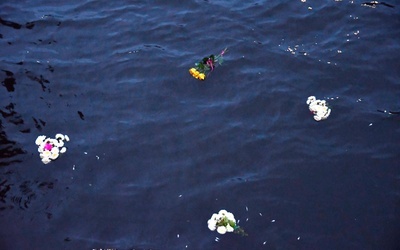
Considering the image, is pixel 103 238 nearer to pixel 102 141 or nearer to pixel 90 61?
pixel 102 141

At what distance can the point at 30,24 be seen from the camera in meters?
9.26

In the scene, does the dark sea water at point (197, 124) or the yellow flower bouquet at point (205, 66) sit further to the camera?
the yellow flower bouquet at point (205, 66)

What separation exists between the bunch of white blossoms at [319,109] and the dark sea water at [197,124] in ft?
0.55

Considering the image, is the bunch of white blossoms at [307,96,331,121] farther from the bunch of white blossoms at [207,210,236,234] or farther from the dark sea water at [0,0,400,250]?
the bunch of white blossoms at [207,210,236,234]

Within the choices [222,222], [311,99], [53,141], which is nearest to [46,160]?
[53,141]

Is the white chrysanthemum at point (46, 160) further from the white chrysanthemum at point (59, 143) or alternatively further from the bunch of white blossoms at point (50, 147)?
the white chrysanthemum at point (59, 143)

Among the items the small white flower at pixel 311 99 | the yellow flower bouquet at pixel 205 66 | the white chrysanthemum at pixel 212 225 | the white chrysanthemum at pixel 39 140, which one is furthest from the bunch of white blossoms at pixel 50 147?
the small white flower at pixel 311 99

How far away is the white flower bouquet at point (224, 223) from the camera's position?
5973 millimetres

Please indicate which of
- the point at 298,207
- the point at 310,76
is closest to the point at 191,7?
the point at 310,76

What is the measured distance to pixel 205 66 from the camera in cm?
791

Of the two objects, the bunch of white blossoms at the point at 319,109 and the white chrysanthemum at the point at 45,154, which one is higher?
the white chrysanthemum at the point at 45,154

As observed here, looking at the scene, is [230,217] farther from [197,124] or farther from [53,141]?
[53,141]

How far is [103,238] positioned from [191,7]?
5750 millimetres

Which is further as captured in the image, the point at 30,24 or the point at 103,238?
the point at 30,24
